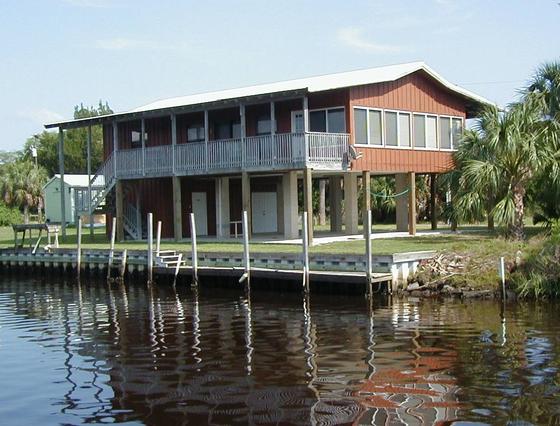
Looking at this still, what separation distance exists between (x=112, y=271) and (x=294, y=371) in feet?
62.1

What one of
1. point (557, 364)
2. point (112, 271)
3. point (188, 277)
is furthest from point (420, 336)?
point (112, 271)

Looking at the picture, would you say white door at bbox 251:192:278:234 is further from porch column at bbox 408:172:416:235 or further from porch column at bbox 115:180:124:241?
porch column at bbox 408:172:416:235

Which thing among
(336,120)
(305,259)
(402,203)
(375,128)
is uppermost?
(336,120)

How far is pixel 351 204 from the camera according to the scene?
3594 centimetres

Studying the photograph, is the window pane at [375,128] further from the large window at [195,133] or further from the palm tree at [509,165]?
the large window at [195,133]

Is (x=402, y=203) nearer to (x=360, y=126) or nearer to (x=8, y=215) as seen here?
(x=360, y=126)

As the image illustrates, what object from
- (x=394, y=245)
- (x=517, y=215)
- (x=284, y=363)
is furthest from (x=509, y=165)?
(x=284, y=363)

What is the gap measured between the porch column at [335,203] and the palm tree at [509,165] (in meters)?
13.1

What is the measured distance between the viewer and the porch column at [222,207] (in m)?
36.7

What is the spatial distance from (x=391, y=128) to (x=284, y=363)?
20517 mm

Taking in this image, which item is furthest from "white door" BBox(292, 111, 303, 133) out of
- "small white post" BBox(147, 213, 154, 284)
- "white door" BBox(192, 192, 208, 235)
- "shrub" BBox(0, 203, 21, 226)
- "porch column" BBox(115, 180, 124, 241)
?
"shrub" BBox(0, 203, 21, 226)

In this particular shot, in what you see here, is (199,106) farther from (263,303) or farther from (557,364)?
(557,364)

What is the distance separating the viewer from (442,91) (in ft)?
118

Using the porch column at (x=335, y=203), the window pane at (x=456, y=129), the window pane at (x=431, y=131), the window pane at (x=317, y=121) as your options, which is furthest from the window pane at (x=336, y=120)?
the window pane at (x=456, y=129)
